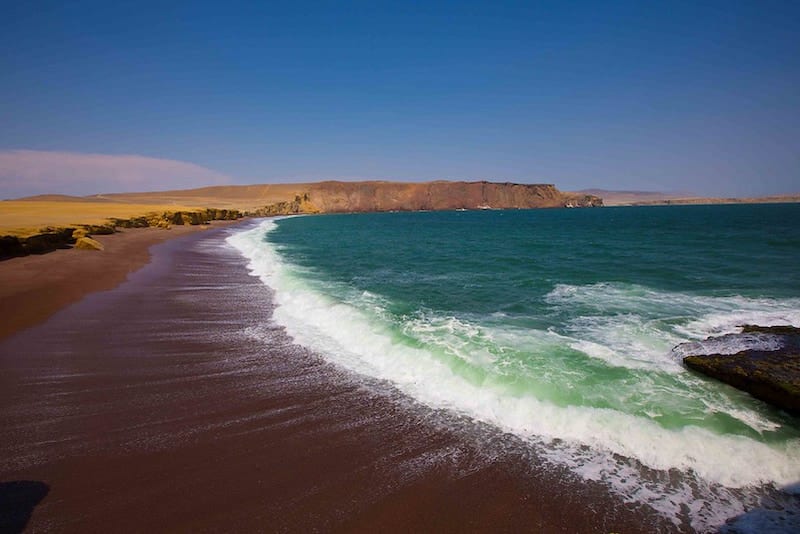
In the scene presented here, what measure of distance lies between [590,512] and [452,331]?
6023 mm

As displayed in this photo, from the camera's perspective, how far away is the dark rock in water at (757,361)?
21.4 feet

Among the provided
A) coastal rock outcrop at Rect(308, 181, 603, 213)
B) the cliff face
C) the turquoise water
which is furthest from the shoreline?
coastal rock outcrop at Rect(308, 181, 603, 213)

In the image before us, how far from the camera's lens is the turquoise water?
4941 millimetres

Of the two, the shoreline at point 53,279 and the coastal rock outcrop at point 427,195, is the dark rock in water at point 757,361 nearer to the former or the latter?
the shoreline at point 53,279

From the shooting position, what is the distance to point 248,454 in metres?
5.04

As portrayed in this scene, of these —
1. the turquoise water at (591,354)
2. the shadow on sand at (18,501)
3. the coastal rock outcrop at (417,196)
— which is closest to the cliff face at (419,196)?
the coastal rock outcrop at (417,196)

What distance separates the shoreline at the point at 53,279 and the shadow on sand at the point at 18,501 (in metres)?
7.16

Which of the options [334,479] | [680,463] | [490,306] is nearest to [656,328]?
[490,306]

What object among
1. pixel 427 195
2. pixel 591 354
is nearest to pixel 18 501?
pixel 591 354

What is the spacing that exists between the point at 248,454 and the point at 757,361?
905 cm

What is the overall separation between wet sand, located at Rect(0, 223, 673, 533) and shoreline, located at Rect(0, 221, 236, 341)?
3.13 m

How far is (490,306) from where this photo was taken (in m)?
12.6

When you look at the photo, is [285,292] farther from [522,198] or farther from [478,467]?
[522,198]

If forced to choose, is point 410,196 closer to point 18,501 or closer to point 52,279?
point 52,279
